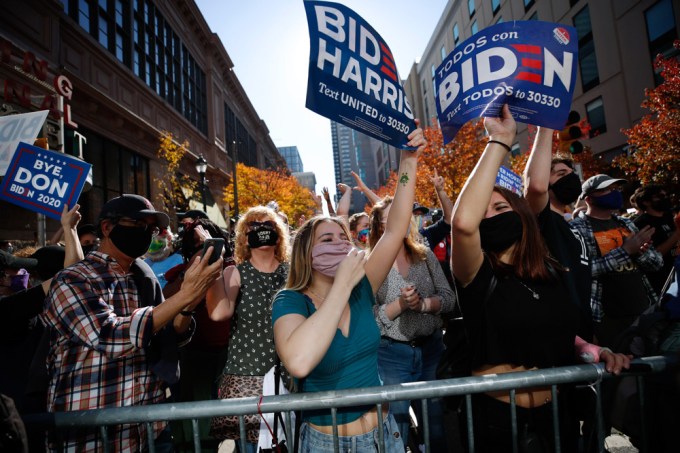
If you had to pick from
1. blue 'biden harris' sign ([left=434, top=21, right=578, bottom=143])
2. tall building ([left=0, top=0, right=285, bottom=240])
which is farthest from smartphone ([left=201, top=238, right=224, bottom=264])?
tall building ([left=0, top=0, right=285, bottom=240])

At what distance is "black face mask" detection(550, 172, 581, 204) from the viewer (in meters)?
3.14

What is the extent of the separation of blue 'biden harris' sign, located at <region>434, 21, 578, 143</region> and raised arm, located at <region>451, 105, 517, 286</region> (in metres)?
0.40

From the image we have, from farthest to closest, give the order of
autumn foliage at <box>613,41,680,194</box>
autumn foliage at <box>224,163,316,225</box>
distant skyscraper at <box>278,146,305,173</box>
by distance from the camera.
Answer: distant skyscraper at <box>278,146,305,173</box>, autumn foliage at <box>224,163,316,225</box>, autumn foliage at <box>613,41,680,194</box>

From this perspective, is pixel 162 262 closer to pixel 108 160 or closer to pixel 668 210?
pixel 668 210

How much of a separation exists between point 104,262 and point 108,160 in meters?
16.6

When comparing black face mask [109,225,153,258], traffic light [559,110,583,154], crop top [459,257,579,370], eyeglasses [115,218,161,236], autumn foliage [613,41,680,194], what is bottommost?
crop top [459,257,579,370]

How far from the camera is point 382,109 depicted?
88.2 inches

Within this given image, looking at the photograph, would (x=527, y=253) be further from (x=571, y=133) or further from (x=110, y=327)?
(x=571, y=133)

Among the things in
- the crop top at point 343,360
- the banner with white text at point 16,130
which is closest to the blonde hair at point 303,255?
the crop top at point 343,360

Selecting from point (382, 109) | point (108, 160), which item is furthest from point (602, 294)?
point (108, 160)

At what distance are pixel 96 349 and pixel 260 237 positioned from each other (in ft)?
4.64

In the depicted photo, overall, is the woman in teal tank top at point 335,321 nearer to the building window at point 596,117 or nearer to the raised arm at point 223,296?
the raised arm at point 223,296

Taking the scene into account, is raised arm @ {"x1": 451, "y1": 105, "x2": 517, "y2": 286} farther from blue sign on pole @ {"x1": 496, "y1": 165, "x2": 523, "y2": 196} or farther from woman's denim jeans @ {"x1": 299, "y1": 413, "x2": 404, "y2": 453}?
blue sign on pole @ {"x1": 496, "y1": 165, "x2": 523, "y2": 196}

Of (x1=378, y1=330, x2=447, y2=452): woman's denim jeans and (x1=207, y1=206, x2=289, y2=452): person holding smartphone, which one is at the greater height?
(x1=207, y1=206, x2=289, y2=452): person holding smartphone
